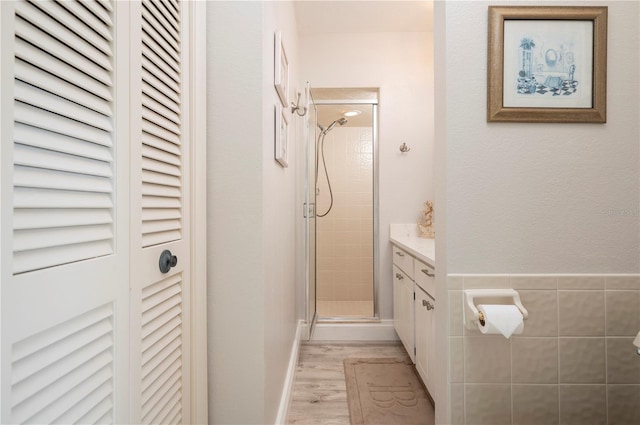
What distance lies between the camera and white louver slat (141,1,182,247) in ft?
2.87

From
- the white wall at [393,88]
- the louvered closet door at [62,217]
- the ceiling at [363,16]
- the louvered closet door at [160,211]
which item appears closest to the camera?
the louvered closet door at [62,217]

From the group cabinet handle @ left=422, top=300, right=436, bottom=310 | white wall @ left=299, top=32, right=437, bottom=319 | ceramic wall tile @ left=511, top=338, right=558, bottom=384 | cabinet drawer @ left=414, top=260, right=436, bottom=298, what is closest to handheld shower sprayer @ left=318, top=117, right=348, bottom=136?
white wall @ left=299, top=32, right=437, bottom=319

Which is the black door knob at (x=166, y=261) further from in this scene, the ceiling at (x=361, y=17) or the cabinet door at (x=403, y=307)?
the ceiling at (x=361, y=17)

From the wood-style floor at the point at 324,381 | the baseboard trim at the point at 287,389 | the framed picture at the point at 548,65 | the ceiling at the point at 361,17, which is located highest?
the ceiling at the point at 361,17

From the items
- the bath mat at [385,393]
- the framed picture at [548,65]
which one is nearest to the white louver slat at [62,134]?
the framed picture at [548,65]

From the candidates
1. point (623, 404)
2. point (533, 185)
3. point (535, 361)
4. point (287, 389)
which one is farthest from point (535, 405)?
point (287, 389)

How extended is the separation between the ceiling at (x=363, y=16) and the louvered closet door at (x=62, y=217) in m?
2.31

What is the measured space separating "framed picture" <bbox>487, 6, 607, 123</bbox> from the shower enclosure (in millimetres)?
1790

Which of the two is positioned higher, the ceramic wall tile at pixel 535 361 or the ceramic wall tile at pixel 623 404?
the ceramic wall tile at pixel 535 361

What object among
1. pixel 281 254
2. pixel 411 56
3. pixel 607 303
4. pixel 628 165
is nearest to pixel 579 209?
pixel 628 165

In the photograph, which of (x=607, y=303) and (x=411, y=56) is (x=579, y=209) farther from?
(x=411, y=56)

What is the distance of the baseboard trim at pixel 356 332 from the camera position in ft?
9.61

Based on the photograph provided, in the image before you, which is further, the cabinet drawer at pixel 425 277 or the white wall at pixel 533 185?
the cabinet drawer at pixel 425 277

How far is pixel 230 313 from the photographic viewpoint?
1.25 meters
